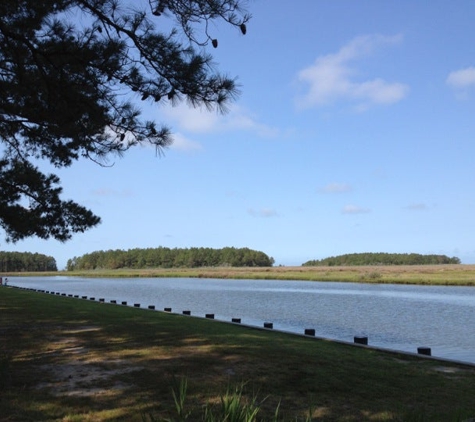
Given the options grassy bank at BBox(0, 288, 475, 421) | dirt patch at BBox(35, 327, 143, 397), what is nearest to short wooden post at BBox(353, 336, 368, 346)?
grassy bank at BBox(0, 288, 475, 421)

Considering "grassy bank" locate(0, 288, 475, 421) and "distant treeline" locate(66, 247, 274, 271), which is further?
"distant treeline" locate(66, 247, 274, 271)

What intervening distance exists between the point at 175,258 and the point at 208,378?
15279cm

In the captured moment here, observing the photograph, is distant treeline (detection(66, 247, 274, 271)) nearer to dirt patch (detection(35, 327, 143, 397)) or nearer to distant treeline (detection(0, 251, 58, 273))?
distant treeline (detection(0, 251, 58, 273))

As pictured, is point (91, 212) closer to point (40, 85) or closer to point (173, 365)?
point (40, 85)

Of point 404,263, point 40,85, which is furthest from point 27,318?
point 404,263

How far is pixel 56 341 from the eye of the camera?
371 inches

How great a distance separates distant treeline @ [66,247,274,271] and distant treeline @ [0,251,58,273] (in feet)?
41.3

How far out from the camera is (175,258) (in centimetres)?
15738

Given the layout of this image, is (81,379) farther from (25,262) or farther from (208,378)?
(25,262)

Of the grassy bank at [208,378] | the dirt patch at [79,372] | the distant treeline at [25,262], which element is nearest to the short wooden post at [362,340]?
the grassy bank at [208,378]

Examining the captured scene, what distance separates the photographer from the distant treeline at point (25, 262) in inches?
5935

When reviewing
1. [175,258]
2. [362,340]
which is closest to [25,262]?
[175,258]

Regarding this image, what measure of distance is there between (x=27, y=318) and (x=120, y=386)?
8.55m

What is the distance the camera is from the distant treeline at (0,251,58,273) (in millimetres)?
150750
